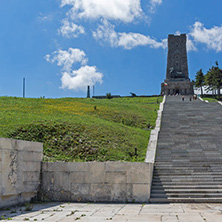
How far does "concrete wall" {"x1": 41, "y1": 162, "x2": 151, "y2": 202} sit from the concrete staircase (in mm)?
866

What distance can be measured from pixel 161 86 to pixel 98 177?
206 ft

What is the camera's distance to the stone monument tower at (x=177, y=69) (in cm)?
7138

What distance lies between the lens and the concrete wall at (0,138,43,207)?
1057 centimetres

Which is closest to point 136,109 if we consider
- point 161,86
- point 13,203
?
point 13,203

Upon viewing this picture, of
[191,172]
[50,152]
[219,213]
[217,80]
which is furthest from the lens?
[217,80]

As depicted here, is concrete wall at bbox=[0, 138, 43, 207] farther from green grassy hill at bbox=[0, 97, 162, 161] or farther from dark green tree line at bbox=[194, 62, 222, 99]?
dark green tree line at bbox=[194, 62, 222, 99]

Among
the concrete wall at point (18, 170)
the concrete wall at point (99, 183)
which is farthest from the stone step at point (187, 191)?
the concrete wall at point (18, 170)

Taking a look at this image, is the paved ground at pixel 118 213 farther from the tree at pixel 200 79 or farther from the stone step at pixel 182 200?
the tree at pixel 200 79

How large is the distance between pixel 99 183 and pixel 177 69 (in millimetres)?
65359

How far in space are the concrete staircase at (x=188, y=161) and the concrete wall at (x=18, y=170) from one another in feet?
15.5

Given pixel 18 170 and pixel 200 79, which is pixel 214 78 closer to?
pixel 200 79

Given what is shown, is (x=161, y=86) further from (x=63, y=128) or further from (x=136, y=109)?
(x=63, y=128)

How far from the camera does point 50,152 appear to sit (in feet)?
58.6

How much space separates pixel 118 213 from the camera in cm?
955
